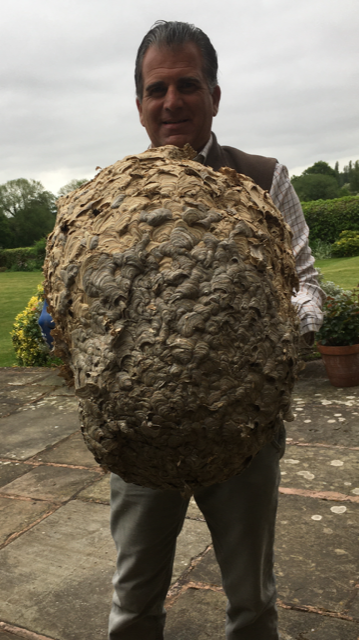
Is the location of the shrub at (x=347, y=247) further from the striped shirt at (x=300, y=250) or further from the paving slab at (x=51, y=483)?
the striped shirt at (x=300, y=250)

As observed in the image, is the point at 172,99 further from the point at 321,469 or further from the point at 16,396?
the point at 16,396

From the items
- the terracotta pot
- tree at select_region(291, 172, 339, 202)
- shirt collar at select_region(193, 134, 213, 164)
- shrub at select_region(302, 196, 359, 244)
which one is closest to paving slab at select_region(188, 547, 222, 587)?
shirt collar at select_region(193, 134, 213, 164)

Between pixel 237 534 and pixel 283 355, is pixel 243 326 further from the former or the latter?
pixel 237 534

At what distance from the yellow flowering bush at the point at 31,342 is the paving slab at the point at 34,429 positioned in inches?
83.2

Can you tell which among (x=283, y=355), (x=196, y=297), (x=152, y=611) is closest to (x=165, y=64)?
(x=196, y=297)

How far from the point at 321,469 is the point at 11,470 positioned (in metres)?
2.37

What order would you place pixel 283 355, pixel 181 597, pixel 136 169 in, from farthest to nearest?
pixel 181 597 < pixel 136 169 < pixel 283 355

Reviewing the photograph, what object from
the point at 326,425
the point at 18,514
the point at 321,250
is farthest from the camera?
the point at 321,250

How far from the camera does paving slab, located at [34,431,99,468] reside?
4273 millimetres

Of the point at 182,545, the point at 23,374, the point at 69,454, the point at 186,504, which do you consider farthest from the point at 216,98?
the point at 23,374

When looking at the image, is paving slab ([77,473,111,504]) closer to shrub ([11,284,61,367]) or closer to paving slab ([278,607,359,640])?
paving slab ([278,607,359,640])

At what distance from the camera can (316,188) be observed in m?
40.2

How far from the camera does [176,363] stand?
120 centimetres

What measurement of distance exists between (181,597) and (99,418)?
166 centimetres
